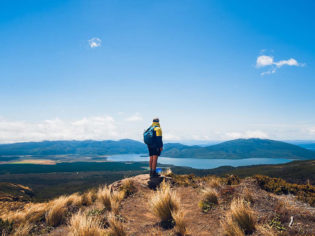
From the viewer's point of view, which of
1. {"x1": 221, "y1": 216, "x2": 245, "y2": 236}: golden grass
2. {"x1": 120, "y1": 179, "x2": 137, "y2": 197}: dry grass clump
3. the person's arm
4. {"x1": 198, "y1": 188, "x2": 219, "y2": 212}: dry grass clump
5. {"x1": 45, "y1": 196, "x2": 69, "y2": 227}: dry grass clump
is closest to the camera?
{"x1": 221, "y1": 216, "x2": 245, "y2": 236}: golden grass

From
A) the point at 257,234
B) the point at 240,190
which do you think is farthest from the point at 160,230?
the point at 240,190

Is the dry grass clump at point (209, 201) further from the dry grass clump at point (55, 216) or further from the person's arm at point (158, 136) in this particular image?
the dry grass clump at point (55, 216)

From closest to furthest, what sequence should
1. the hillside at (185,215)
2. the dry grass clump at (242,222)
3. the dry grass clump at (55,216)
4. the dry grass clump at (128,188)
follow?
1. the dry grass clump at (242,222)
2. the hillside at (185,215)
3. the dry grass clump at (55,216)
4. the dry grass clump at (128,188)

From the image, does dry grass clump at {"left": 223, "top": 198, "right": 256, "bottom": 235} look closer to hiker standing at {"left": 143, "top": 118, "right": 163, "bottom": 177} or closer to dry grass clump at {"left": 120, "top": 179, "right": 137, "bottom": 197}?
hiker standing at {"left": 143, "top": 118, "right": 163, "bottom": 177}

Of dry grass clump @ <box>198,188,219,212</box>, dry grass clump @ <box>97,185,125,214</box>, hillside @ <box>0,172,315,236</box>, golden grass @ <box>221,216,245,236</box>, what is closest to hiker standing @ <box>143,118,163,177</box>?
hillside @ <box>0,172,315,236</box>

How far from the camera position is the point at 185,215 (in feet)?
23.0

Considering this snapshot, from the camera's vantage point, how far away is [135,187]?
10516 millimetres

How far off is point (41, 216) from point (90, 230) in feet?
13.6

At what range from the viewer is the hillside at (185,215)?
16.9ft

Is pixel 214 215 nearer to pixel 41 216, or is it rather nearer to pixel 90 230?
pixel 90 230

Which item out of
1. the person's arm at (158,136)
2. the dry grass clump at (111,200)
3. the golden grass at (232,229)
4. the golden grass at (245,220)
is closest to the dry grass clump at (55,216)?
the dry grass clump at (111,200)

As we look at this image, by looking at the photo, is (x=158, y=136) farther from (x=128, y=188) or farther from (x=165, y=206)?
(x=165, y=206)

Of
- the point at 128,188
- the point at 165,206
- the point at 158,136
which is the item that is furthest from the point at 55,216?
the point at 158,136

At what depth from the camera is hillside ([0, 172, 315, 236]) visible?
16.9ft
